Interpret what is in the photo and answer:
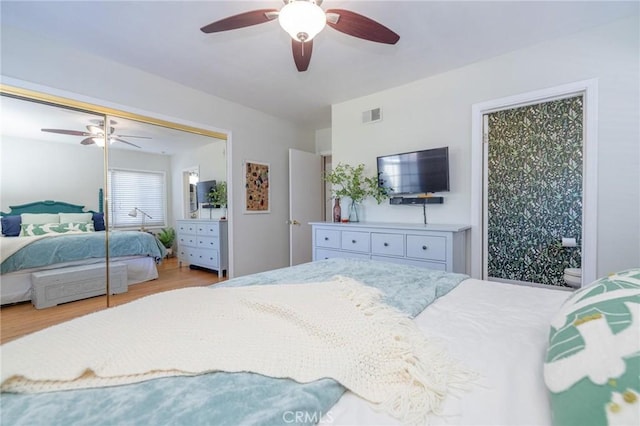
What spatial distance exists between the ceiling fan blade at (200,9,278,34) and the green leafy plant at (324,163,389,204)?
82.5 inches

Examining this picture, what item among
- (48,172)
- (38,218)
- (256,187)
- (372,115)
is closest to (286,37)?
(372,115)

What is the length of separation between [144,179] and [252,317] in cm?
273

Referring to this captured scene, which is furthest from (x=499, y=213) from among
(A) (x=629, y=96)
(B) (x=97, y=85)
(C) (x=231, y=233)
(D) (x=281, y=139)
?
(B) (x=97, y=85)

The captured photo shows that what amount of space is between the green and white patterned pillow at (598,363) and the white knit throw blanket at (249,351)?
21 centimetres

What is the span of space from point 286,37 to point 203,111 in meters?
1.56

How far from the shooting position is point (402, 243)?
2678mm

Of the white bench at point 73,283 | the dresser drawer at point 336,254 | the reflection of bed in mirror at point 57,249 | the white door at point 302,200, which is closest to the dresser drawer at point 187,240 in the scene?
the reflection of bed in mirror at point 57,249

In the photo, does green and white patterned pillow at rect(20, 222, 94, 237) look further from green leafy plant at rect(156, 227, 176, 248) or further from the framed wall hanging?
the framed wall hanging

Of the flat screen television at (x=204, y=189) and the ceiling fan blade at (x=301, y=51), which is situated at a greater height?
the ceiling fan blade at (x=301, y=51)

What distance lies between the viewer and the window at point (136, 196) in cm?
277

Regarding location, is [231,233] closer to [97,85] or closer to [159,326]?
[97,85]

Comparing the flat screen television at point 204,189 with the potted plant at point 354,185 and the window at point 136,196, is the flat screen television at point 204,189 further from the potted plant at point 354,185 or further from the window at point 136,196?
the potted plant at point 354,185

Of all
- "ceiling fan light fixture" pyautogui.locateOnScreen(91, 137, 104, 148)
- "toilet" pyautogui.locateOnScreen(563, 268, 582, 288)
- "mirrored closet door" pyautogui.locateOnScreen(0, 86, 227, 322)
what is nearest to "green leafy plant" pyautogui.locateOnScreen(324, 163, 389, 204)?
"mirrored closet door" pyautogui.locateOnScreen(0, 86, 227, 322)

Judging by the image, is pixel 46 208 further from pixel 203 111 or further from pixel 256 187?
pixel 256 187
